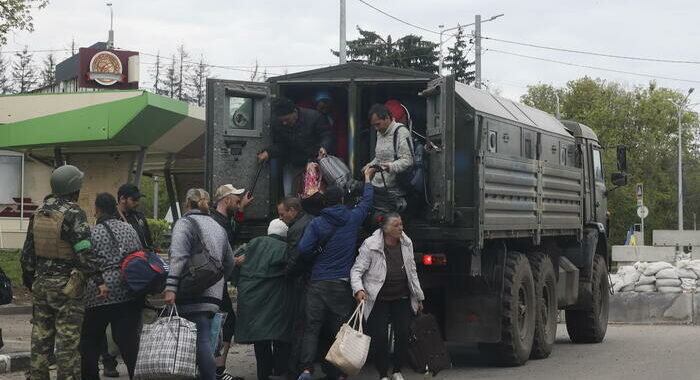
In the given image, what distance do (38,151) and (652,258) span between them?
65.4ft

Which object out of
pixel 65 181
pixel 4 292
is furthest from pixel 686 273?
pixel 65 181

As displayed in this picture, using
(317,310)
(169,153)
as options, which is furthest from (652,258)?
(317,310)

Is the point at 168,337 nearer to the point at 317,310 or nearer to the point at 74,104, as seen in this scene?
the point at 317,310

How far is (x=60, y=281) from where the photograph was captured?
8.88 m

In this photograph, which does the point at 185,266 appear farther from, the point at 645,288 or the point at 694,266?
the point at 694,266

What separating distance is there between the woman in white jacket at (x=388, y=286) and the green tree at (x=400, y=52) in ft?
→ 185

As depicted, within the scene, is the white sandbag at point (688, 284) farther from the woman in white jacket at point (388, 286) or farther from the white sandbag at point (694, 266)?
the woman in white jacket at point (388, 286)

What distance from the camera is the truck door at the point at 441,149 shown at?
10992 mm

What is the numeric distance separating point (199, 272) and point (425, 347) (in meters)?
2.74

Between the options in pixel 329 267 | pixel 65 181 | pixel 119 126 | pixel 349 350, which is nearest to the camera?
pixel 65 181

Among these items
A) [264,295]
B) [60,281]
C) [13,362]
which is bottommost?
[13,362]

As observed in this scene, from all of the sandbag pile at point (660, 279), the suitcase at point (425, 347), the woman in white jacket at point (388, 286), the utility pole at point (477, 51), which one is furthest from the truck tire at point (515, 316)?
the utility pole at point (477, 51)

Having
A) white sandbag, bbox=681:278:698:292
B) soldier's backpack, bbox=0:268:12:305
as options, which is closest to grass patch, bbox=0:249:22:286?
soldier's backpack, bbox=0:268:12:305

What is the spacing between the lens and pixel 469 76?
75688 millimetres
